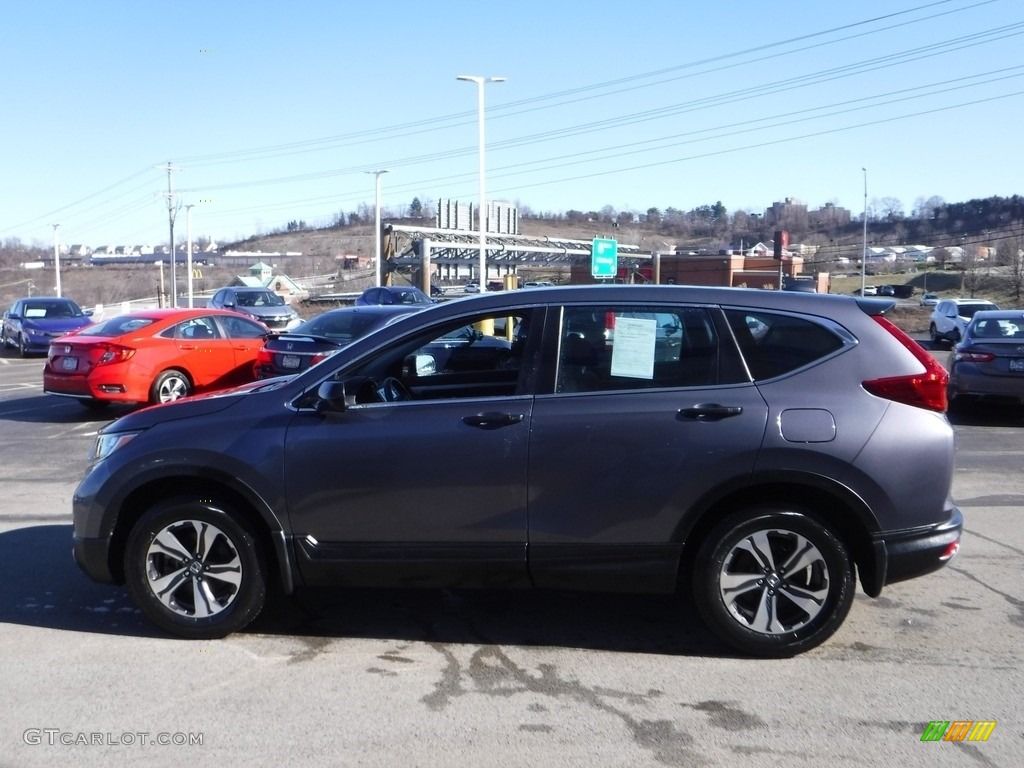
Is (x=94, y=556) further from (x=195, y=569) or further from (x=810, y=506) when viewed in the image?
(x=810, y=506)

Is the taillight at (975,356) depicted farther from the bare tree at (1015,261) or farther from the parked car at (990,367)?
the bare tree at (1015,261)

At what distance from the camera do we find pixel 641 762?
3.98 metres

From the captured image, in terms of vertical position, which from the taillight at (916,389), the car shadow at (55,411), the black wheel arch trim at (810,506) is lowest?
the car shadow at (55,411)

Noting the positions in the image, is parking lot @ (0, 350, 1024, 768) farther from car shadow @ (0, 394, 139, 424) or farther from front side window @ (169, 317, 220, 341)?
car shadow @ (0, 394, 139, 424)

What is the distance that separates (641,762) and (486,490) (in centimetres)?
155

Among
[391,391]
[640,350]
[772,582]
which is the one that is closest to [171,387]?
[391,391]

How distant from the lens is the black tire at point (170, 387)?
13.5 m

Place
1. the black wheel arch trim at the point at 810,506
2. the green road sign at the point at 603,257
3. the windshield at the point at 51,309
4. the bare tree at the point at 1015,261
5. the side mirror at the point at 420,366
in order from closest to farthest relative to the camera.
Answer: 1. the black wheel arch trim at the point at 810,506
2. the side mirror at the point at 420,366
3. the windshield at the point at 51,309
4. the green road sign at the point at 603,257
5. the bare tree at the point at 1015,261

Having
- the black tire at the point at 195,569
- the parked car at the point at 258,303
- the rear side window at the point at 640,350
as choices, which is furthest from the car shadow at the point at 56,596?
the parked car at the point at 258,303

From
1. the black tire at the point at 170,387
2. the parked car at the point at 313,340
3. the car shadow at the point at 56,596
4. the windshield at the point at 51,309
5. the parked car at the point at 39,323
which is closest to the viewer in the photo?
the car shadow at the point at 56,596

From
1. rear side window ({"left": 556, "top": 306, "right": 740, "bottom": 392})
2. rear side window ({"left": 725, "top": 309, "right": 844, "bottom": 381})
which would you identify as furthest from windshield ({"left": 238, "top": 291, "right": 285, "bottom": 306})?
rear side window ({"left": 725, "top": 309, "right": 844, "bottom": 381})

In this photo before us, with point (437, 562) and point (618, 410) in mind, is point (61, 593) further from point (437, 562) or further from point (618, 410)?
point (618, 410)

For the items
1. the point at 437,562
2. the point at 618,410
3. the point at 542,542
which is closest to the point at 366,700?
the point at 437,562

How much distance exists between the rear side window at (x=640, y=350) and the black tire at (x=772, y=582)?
2.53ft
